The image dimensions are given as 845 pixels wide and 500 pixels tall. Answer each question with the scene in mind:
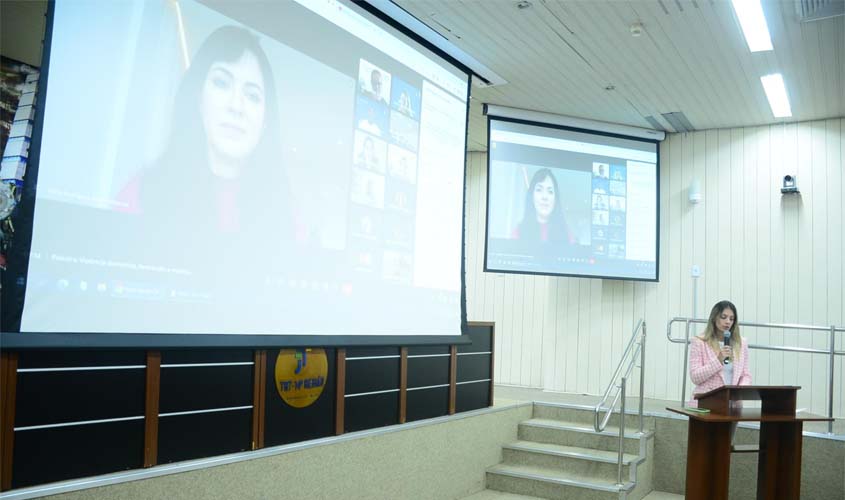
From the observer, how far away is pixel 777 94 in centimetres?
556

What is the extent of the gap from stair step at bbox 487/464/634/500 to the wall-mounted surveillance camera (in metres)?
3.06

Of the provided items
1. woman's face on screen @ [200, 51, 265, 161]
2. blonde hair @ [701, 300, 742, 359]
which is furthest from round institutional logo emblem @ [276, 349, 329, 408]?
blonde hair @ [701, 300, 742, 359]

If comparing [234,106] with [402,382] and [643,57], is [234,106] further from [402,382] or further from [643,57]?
[643,57]

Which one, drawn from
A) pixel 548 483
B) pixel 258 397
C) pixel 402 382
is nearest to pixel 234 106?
pixel 258 397

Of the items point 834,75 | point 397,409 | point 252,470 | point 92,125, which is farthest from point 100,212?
point 834,75

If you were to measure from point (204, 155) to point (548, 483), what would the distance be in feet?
10.8

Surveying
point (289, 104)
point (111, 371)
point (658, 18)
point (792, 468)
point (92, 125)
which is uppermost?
point (658, 18)

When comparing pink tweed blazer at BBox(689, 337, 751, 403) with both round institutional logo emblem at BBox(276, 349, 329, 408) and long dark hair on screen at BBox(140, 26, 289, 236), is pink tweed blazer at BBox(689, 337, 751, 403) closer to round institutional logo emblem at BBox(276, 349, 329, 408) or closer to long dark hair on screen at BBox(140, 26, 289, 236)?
round institutional logo emblem at BBox(276, 349, 329, 408)

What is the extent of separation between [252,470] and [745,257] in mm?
5020

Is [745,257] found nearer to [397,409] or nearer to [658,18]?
[658,18]

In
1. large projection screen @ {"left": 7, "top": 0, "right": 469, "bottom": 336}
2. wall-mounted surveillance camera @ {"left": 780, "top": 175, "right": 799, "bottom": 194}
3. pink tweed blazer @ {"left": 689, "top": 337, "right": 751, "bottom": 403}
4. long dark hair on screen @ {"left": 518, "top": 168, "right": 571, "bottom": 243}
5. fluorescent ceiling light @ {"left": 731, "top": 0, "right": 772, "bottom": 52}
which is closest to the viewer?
large projection screen @ {"left": 7, "top": 0, "right": 469, "bottom": 336}

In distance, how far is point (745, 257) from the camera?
6418mm

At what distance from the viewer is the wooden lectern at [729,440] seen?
12.5 feet

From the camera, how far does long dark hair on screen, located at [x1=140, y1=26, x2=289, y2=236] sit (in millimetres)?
2814
